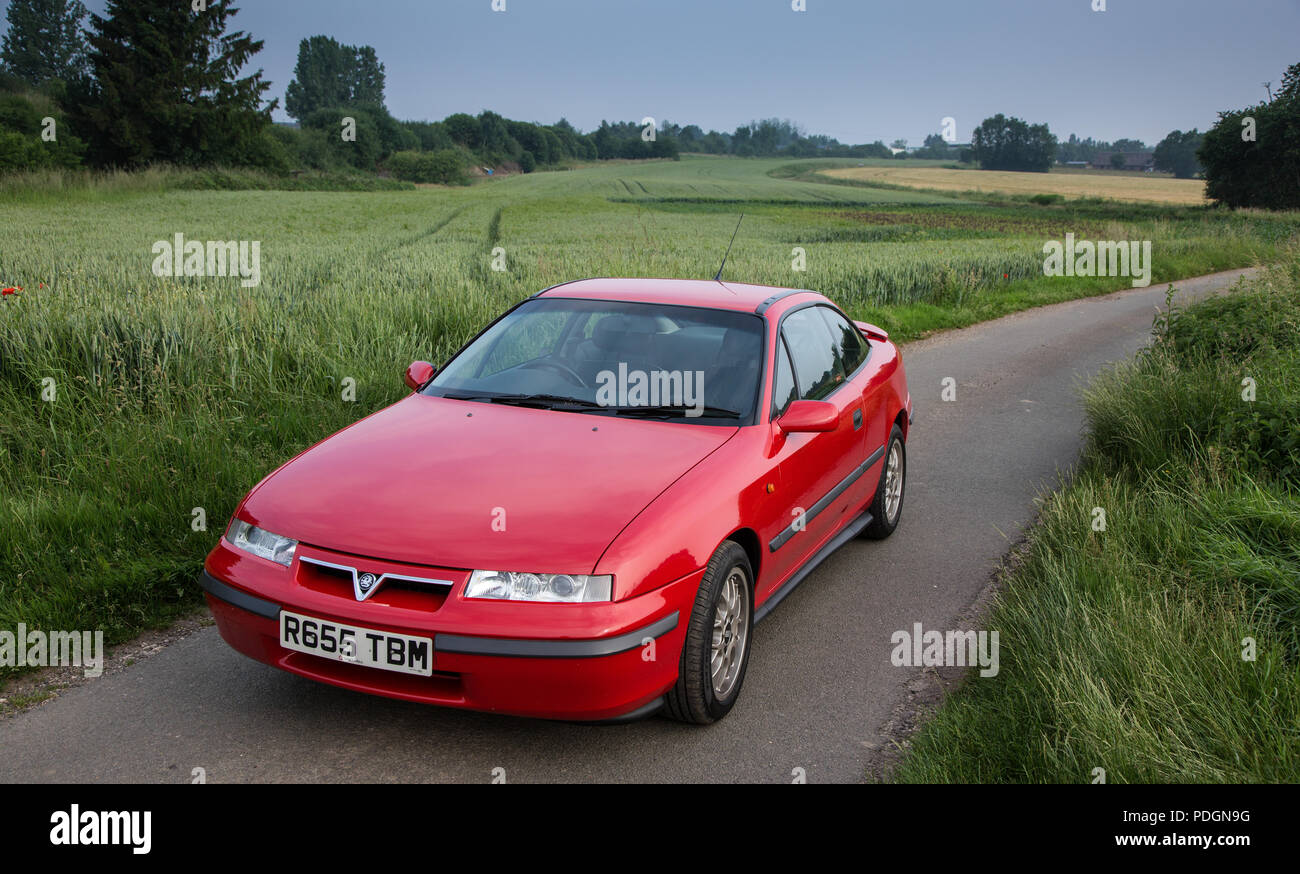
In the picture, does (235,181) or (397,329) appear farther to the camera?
(235,181)

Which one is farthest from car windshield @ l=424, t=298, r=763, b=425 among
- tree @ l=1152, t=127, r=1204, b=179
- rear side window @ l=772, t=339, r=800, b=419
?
tree @ l=1152, t=127, r=1204, b=179

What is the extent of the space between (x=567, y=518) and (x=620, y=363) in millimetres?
1391

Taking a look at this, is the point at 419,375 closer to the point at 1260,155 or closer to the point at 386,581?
the point at 386,581

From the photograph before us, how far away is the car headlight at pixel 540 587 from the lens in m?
3.13

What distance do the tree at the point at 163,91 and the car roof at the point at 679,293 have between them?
2521 inches

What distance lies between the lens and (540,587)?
3.14m

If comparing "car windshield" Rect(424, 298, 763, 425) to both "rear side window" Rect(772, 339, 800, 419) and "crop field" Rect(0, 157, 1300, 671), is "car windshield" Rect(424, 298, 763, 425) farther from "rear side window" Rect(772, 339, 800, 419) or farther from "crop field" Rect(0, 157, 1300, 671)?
"crop field" Rect(0, 157, 1300, 671)

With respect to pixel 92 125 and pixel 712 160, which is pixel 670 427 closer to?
pixel 92 125

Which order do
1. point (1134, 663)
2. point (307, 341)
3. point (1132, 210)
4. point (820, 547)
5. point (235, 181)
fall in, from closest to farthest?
1. point (1134, 663)
2. point (820, 547)
3. point (307, 341)
4. point (235, 181)
5. point (1132, 210)

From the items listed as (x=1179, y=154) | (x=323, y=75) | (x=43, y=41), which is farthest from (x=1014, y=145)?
(x=43, y=41)

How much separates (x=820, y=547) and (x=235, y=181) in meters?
60.5

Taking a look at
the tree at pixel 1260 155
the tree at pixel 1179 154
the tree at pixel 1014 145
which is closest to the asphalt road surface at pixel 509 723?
the tree at pixel 1260 155

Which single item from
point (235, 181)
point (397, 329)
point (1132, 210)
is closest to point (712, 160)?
point (1132, 210)

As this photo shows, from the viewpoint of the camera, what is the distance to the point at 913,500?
684 centimetres
